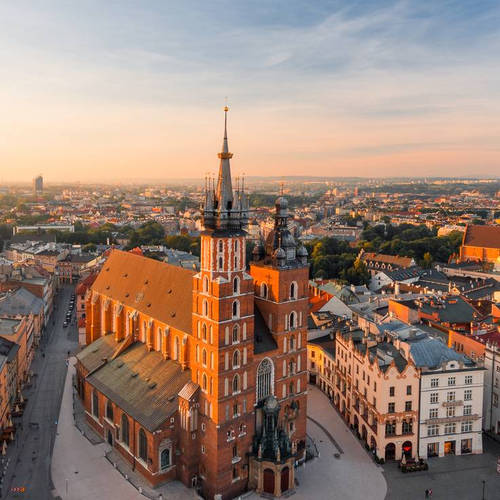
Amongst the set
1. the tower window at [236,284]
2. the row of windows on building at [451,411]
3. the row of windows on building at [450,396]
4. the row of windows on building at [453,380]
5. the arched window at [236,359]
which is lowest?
the row of windows on building at [451,411]

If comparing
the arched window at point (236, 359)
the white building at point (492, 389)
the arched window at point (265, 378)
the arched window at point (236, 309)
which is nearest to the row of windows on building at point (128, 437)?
the arched window at point (265, 378)

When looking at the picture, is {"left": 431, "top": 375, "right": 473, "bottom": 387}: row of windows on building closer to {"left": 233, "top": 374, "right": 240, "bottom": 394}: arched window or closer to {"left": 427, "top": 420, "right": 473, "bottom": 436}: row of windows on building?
{"left": 427, "top": 420, "right": 473, "bottom": 436}: row of windows on building

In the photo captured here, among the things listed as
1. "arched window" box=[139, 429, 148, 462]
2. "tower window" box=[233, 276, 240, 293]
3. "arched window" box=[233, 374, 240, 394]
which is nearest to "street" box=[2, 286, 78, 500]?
"arched window" box=[139, 429, 148, 462]

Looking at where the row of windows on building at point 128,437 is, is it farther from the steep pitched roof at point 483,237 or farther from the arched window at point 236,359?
the steep pitched roof at point 483,237

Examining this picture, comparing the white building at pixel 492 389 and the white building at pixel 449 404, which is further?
the white building at pixel 492 389

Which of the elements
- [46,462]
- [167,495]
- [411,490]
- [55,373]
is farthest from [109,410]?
[411,490]

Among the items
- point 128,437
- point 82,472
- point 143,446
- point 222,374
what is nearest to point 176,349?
point 128,437

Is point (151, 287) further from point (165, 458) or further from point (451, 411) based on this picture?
point (451, 411)
